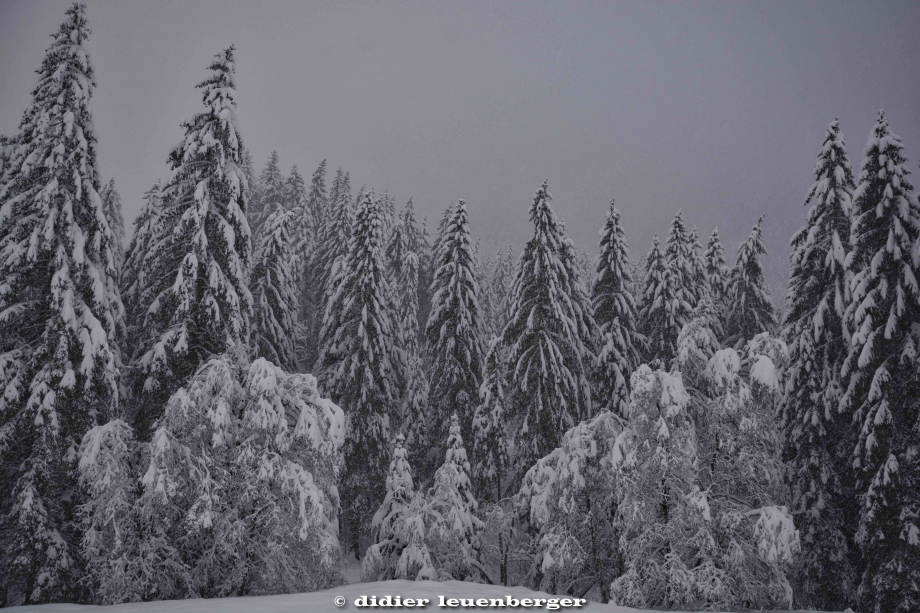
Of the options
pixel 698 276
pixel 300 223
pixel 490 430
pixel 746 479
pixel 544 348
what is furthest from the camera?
pixel 300 223

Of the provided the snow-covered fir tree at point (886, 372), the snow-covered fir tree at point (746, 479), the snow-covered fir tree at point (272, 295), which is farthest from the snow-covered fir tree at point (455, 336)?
the snow-covered fir tree at point (886, 372)

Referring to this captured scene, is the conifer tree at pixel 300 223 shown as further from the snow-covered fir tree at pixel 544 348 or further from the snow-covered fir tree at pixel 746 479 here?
the snow-covered fir tree at pixel 746 479

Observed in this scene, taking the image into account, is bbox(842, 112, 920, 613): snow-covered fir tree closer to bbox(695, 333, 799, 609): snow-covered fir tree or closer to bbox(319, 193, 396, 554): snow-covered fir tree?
bbox(695, 333, 799, 609): snow-covered fir tree

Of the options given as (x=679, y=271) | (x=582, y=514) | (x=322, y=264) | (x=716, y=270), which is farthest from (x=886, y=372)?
(x=322, y=264)

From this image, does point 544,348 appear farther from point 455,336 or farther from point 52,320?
point 52,320

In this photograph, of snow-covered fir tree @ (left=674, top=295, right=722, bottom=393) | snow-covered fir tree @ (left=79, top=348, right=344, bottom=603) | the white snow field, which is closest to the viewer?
the white snow field

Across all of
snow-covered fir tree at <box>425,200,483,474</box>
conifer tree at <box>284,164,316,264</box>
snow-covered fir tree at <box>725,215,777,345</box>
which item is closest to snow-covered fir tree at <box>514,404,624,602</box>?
snow-covered fir tree at <box>425,200,483,474</box>

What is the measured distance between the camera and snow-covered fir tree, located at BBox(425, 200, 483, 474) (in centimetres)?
2680

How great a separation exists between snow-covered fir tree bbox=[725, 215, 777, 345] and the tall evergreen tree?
21.2 ft

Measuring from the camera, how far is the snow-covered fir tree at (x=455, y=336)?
26.8 m

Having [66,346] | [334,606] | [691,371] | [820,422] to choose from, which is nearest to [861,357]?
[820,422]

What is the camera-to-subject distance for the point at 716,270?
34.3 meters

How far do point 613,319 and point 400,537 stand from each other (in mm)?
14516

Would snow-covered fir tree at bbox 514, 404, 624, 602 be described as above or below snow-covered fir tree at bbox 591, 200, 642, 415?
below
